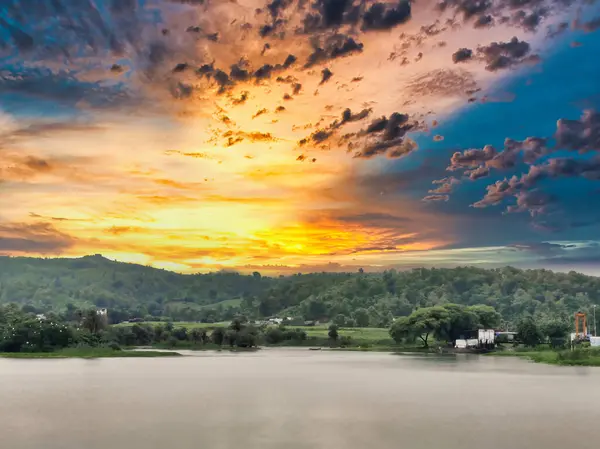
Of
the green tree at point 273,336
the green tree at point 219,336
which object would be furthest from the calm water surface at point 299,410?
the green tree at point 273,336

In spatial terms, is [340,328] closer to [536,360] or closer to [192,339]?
[192,339]

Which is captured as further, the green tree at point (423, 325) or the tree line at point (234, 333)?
the green tree at point (423, 325)

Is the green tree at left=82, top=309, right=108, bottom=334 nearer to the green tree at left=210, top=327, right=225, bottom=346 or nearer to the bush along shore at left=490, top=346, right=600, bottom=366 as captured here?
the green tree at left=210, top=327, right=225, bottom=346

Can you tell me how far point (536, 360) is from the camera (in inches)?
3209

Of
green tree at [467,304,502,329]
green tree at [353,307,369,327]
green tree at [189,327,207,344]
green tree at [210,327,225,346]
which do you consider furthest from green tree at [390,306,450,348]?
green tree at [353,307,369,327]

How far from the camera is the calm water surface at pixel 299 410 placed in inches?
1069

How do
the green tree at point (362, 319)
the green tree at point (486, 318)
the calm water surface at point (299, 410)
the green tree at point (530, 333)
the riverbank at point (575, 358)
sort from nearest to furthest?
the calm water surface at point (299, 410)
the riverbank at point (575, 358)
the green tree at point (530, 333)
the green tree at point (486, 318)
the green tree at point (362, 319)

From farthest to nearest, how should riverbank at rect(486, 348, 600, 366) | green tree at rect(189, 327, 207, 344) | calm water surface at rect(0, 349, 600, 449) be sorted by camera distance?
green tree at rect(189, 327, 207, 344)
riverbank at rect(486, 348, 600, 366)
calm water surface at rect(0, 349, 600, 449)

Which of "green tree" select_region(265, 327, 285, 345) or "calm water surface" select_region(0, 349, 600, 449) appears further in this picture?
"green tree" select_region(265, 327, 285, 345)

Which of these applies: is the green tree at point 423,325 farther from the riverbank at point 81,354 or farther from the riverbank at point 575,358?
the riverbank at point 81,354

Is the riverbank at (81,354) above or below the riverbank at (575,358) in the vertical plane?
below

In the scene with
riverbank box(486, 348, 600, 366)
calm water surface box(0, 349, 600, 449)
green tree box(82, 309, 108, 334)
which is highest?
green tree box(82, 309, 108, 334)

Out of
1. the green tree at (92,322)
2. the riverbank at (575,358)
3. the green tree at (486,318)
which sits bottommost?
the riverbank at (575,358)

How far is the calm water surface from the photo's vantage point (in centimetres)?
2714
